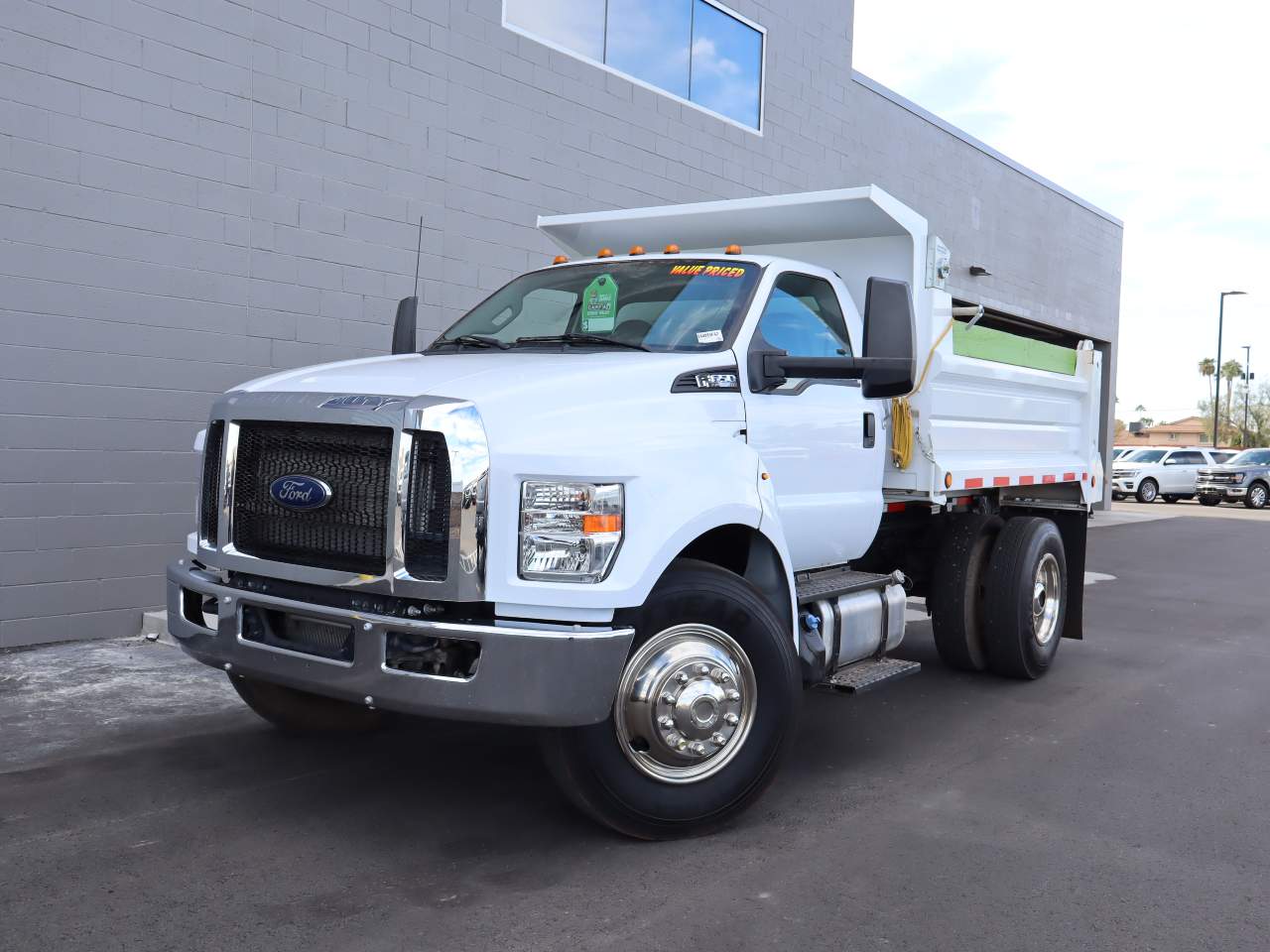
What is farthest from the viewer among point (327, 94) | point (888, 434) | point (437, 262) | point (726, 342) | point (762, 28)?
point (762, 28)

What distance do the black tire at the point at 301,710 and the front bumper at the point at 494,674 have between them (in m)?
1.42

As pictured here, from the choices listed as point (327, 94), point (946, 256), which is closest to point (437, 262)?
point (327, 94)

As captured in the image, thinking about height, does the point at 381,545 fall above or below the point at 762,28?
below

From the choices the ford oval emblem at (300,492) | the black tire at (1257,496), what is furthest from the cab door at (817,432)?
the black tire at (1257,496)

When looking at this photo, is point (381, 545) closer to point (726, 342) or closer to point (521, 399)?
point (521, 399)

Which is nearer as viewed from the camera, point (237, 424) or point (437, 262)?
Result: point (237, 424)

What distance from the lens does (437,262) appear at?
9789 mm

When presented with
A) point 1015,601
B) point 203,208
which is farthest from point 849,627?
point 203,208

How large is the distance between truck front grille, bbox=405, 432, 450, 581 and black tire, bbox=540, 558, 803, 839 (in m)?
0.73

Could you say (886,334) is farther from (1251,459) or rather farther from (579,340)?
(1251,459)

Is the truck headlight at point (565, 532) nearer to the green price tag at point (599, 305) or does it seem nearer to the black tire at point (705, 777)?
the black tire at point (705, 777)

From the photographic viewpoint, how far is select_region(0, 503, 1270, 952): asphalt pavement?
3684 millimetres

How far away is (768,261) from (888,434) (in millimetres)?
1362

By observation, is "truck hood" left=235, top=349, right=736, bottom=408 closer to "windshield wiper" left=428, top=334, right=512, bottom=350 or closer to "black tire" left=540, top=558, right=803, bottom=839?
"windshield wiper" left=428, top=334, right=512, bottom=350
